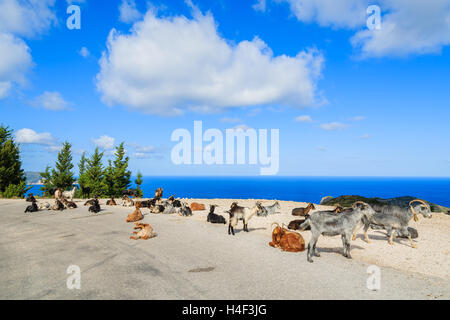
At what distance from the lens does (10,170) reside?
38.2 meters

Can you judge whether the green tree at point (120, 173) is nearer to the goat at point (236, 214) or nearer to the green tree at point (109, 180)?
the green tree at point (109, 180)

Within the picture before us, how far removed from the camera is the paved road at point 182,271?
22.1 ft

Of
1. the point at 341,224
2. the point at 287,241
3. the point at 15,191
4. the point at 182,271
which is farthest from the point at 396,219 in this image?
the point at 15,191

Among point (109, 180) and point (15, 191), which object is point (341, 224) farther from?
point (15, 191)

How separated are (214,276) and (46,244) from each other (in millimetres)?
9218

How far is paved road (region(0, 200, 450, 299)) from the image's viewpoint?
6.75m

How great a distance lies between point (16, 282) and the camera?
293 inches

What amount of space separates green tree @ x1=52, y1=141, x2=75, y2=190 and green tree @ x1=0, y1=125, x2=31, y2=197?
4.22m

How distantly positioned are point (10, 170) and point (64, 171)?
7207 mm

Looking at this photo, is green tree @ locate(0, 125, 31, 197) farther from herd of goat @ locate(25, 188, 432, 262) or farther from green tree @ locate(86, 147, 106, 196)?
herd of goat @ locate(25, 188, 432, 262)

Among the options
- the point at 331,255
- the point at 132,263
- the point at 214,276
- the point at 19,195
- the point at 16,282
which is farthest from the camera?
the point at 19,195

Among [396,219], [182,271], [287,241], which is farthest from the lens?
[396,219]
